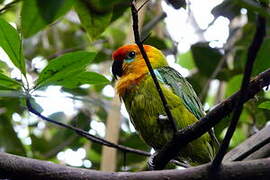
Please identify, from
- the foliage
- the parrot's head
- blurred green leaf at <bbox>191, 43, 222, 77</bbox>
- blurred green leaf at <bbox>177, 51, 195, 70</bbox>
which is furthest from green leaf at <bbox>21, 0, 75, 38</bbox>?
blurred green leaf at <bbox>177, 51, 195, 70</bbox>

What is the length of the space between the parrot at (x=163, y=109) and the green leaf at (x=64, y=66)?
0.77m

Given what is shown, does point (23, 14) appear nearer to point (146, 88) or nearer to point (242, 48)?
point (146, 88)

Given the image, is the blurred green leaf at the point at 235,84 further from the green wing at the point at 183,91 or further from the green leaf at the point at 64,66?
the green leaf at the point at 64,66

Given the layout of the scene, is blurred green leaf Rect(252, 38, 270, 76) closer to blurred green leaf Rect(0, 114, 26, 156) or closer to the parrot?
the parrot

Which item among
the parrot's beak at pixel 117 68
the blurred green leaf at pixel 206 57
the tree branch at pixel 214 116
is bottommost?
the tree branch at pixel 214 116

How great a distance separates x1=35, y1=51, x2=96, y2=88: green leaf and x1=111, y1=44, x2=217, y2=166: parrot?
77 centimetres

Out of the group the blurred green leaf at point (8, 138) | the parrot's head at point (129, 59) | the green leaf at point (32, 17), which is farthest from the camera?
the blurred green leaf at point (8, 138)

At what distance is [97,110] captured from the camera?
3572 millimetres

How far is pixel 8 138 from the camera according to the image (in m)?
3.11

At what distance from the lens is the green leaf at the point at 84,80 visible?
1.78 m

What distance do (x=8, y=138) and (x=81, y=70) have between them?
1534 mm

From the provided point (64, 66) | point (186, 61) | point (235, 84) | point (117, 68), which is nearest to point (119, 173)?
point (64, 66)

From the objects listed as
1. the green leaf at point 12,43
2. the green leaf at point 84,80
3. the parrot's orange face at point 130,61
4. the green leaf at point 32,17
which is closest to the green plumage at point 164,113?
the parrot's orange face at point 130,61

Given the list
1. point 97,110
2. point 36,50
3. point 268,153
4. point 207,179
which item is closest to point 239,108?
point 207,179
